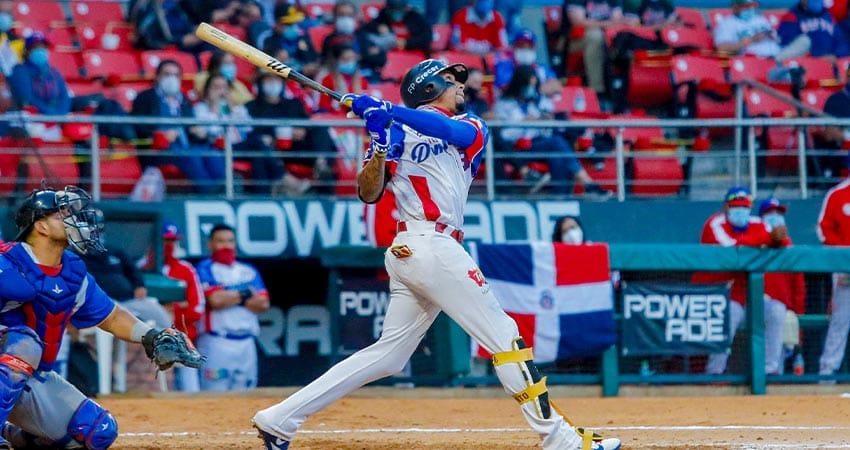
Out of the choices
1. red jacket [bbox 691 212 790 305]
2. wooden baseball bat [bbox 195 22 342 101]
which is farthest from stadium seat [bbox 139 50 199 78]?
wooden baseball bat [bbox 195 22 342 101]

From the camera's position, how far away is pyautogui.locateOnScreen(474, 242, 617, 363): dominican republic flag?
11.1 meters

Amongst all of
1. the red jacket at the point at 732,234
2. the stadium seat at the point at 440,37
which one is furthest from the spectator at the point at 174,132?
the red jacket at the point at 732,234

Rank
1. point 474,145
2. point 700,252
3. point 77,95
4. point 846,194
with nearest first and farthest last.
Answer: point 474,145 < point 700,252 < point 846,194 < point 77,95

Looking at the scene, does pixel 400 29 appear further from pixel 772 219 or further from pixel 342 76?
pixel 772 219

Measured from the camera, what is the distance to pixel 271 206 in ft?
41.0

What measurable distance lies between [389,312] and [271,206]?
5.83 meters

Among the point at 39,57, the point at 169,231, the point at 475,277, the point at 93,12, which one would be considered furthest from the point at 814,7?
the point at 475,277

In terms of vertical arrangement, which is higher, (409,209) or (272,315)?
(409,209)

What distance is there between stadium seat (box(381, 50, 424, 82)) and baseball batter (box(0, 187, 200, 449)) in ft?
26.1

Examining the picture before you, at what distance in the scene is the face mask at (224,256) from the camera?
12008 millimetres

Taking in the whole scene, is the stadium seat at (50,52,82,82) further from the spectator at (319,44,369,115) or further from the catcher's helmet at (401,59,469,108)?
the catcher's helmet at (401,59,469,108)

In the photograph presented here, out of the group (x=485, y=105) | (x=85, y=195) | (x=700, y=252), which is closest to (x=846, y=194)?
(x=700, y=252)

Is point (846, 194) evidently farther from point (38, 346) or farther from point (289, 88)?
point (38, 346)

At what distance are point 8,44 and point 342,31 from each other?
11.2 feet
